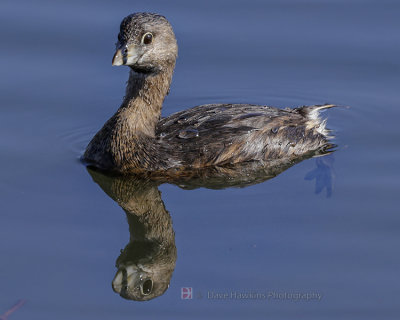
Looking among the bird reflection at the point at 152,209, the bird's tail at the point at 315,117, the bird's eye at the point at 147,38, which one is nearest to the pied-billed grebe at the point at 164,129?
the bird's eye at the point at 147,38

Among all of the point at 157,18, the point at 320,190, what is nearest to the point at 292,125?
the point at 320,190

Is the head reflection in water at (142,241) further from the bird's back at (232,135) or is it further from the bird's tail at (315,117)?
the bird's tail at (315,117)

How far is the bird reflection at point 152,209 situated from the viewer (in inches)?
344

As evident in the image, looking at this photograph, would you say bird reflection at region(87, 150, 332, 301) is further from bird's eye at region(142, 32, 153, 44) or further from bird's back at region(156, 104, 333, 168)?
bird's eye at region(142, 32, 153, 44)

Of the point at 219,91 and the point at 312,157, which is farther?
the point at 219,91

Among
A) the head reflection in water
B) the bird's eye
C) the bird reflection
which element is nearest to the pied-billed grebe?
the bird's eye

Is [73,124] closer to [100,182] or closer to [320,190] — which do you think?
[100,182]

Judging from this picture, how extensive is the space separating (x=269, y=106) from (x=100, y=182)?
228cm

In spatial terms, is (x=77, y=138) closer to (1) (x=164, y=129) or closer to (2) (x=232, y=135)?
(1) (x=164, y=129)

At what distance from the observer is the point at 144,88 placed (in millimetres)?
10594

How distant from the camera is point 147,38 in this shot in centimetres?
1023

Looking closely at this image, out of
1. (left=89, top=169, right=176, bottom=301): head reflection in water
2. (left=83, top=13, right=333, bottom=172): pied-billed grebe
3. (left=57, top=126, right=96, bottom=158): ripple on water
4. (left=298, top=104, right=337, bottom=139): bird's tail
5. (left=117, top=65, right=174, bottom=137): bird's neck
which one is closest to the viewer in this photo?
(left=89, top=169, right=176, bottom=301): head reflection in water

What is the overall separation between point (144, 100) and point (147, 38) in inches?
28.0

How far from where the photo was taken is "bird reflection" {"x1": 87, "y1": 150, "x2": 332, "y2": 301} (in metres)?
8.73
